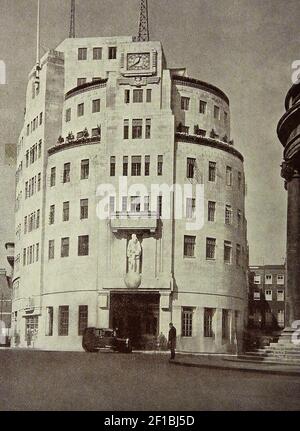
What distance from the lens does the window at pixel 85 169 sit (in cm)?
1623

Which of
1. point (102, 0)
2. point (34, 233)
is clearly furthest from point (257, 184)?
point (34, 233)

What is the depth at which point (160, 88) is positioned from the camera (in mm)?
16078

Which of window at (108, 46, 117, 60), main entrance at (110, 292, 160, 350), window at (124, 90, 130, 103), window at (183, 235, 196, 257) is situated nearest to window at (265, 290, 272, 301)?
window at (183, 235, 196, 257)

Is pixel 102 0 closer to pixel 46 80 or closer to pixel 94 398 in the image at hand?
pixel 46 80

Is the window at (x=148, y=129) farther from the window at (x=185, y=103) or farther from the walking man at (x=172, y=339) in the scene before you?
the walking man at (x=172, y=339)

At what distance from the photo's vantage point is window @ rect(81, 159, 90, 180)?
1623cm

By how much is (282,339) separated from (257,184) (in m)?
2.78

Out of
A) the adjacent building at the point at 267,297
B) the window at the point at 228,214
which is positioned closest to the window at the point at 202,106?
the window at the point at 228,214

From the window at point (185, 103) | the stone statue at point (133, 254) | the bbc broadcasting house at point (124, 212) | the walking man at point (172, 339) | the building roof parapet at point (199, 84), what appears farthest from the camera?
the window at point (185, 103)

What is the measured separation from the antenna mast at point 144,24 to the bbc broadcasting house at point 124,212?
22.0 inches

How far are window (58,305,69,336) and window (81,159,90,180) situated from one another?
2.44 metres

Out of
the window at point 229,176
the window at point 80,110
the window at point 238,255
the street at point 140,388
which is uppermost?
the window at point 80,110

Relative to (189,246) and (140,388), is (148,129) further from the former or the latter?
(140,388)

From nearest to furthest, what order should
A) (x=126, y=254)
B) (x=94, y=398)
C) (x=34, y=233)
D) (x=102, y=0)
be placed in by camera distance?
(x=94, y=398) < (x=102, y=0) < (x=126, y=254) < (x=34, y=233)
